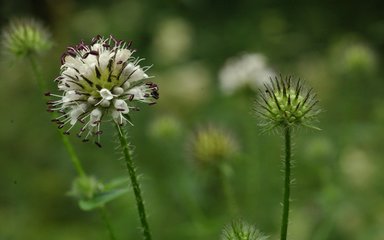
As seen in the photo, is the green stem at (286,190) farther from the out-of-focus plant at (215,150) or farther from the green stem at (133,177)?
the out-of-focus plant at (215,150)

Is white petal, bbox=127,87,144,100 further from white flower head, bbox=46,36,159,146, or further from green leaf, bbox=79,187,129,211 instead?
green leaf, bbox=79,187,129,211

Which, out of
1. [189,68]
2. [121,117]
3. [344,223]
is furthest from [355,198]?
[121,117]

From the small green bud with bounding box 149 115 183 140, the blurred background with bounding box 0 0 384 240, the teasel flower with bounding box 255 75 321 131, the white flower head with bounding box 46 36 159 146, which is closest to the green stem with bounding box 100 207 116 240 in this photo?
the white flower head with bounding box 46 36 159 146

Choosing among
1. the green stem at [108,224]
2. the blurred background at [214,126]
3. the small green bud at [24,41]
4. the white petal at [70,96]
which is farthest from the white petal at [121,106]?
the blurred background at [214,126]

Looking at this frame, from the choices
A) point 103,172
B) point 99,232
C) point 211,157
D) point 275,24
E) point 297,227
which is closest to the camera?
point 211,157

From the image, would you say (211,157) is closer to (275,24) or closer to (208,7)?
(275,24)

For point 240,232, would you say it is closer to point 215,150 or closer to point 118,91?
point 118,91

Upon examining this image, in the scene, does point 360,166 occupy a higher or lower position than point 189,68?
lower
